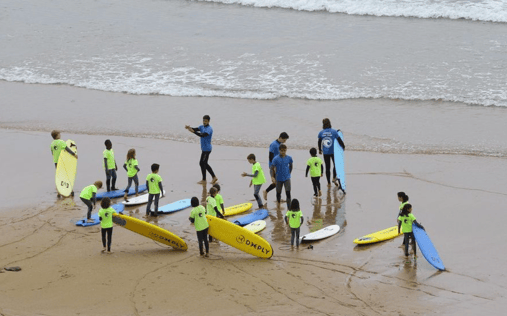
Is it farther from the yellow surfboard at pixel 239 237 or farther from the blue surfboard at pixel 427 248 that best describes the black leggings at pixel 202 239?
the blue surfboard at pixel 427 248

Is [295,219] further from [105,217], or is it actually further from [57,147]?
[57,147]

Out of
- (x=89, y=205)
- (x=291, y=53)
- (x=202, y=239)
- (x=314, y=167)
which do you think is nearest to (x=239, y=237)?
(x=202, y=239)

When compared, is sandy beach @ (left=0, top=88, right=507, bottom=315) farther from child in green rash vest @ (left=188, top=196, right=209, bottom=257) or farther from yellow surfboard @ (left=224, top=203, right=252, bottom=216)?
yellow surfboard @ (left=224, top=203, right=252, bottom=216)

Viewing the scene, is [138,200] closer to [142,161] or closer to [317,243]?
[142,161]

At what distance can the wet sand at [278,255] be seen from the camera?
8844mm

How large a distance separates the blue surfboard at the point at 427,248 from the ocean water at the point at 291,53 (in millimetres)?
5850

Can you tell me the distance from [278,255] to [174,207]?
3046 millimetres

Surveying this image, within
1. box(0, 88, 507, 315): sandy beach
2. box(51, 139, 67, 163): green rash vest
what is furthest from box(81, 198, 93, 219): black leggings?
box(51, 139, 67, 163): green rash vest

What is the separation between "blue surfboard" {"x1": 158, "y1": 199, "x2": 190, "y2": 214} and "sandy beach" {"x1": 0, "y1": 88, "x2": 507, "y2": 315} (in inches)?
6.1

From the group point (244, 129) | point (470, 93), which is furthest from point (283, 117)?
point (470, 93)

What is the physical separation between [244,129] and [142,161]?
3.40 meters

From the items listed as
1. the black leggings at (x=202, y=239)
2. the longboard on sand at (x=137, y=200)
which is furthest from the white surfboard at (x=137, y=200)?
the black leggings at (x=202, y=239)

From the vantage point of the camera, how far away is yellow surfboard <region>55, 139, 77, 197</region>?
43.9ft

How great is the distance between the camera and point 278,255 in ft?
34.6
